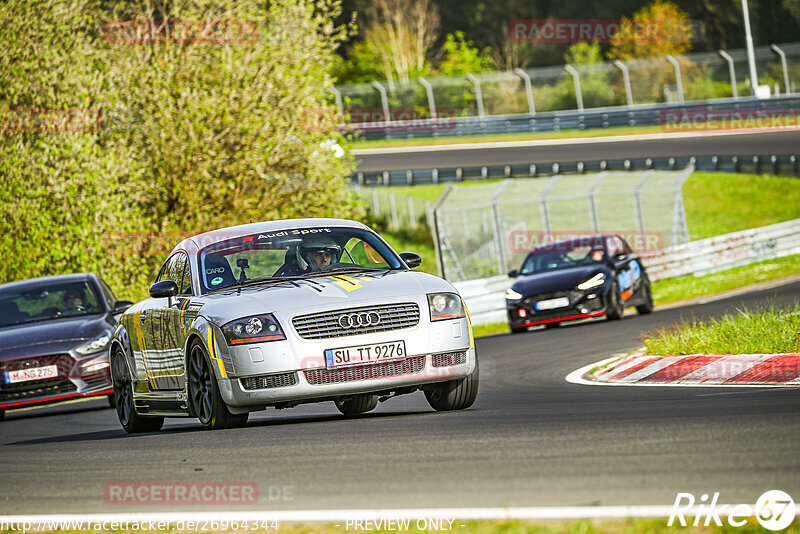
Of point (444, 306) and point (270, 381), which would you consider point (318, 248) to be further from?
point (270, 381)

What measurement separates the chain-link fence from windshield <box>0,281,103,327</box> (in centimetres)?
896

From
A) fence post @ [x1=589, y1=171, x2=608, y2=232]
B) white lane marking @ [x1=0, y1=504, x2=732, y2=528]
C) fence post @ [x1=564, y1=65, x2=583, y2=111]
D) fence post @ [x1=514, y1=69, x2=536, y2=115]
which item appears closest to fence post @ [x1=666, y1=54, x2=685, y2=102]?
fence post @ [x1=564, y1=65, x2=583, y2=111]

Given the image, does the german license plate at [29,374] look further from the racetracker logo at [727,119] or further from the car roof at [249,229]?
the racetracker logo at [727,119]

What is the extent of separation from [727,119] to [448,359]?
42950 millimetres

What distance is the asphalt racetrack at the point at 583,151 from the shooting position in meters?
43.3

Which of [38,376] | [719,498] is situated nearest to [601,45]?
[38,376]

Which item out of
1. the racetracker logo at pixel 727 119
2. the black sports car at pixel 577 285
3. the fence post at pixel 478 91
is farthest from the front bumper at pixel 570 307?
the fence post at pixel 478 91

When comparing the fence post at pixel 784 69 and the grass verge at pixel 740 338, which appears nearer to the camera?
the grass verge at pixel 740 338

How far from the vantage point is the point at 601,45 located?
90312 millimetres

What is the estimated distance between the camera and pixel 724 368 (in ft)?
36.0

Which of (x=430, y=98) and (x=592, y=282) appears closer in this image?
(x=592, y=282)

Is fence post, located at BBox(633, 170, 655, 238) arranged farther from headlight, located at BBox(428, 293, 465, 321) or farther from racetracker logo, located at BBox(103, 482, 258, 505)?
racetracker logo, located at BBox(103, 482, 258, 505)

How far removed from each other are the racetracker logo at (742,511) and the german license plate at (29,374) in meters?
10.9

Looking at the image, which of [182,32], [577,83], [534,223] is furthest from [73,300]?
[577,83]
